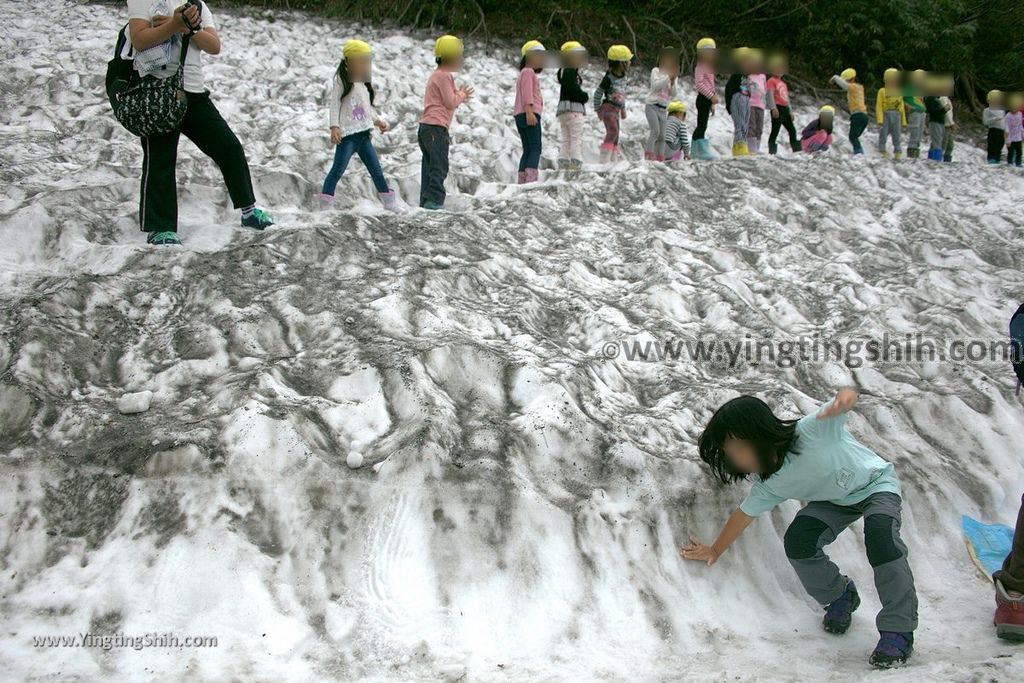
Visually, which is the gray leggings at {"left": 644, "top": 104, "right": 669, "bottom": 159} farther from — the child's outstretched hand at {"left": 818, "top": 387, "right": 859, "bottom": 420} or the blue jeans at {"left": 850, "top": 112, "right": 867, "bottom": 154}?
the child's outstretched hand at {"left": 818, "top": 387, "right": 859, "bottom": 420}

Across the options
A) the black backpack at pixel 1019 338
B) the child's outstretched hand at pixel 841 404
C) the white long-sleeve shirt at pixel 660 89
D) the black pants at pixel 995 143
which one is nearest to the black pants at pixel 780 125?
the white long-sleeve shirt at pixel 660 89

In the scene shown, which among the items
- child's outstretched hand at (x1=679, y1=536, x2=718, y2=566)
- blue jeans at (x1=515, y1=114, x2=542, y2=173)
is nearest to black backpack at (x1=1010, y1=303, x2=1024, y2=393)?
child's outstretched hand at (x1=679, y1=536, x2=718, y2=566)

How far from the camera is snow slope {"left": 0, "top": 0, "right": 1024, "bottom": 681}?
2.73m

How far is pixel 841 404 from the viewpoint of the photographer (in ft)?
9.43

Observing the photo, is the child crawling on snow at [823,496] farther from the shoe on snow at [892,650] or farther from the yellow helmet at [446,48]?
the yellow helmet at [446,48]

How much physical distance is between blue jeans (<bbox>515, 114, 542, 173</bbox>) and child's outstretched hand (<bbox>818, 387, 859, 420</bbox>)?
5.21 metres

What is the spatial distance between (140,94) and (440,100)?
2.70 metres

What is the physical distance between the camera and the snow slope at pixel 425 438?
273 centimetres

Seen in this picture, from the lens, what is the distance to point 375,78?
9.38m

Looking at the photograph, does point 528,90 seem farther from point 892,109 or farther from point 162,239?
point 892,109

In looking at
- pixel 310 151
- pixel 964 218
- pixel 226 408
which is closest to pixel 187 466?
pixel 226 408

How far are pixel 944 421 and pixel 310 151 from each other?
570 cm

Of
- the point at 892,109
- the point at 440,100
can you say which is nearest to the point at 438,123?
the point at 440,100

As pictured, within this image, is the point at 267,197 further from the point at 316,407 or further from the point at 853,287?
the point at 853,287
